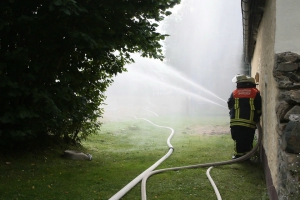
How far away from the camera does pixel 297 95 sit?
3.22 m

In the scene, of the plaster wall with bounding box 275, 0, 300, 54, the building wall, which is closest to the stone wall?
the building wall

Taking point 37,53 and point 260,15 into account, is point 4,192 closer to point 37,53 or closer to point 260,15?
point 37,53

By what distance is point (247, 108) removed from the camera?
6070 mm

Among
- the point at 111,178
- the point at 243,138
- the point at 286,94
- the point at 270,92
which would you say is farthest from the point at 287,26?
the point at 111,178

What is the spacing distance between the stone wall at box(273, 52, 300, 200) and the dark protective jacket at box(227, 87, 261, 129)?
2546mm

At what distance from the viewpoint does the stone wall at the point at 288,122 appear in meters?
2.79

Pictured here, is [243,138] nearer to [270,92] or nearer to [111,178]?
[270,92]

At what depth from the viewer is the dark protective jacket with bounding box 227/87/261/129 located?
605cm

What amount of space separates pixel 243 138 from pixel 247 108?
23.0 inches

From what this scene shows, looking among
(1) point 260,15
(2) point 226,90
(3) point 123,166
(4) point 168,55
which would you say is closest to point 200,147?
(3) point 123,166

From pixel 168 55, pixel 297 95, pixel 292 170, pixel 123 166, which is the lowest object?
pixel 123 166

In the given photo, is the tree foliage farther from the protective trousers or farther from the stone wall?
Result: the stone wall

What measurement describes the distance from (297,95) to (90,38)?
2959 millimetres

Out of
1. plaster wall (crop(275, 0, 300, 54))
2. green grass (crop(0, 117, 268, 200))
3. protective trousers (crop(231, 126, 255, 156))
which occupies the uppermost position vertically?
plaster wall (crop(275, 0, 300, 54))
